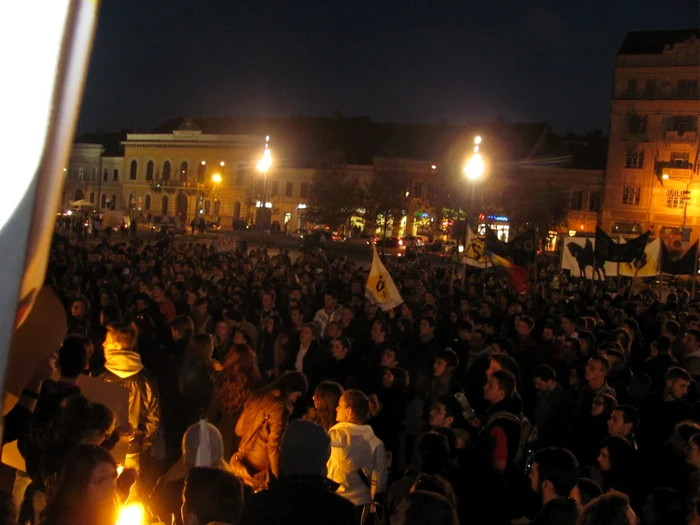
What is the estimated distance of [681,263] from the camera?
20125 mm

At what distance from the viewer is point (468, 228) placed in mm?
17797

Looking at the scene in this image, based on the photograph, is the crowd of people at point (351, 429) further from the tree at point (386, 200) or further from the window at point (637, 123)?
the window at point (637, 123)

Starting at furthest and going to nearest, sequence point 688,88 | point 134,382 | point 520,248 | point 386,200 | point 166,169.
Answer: point 166,169 → point 386,200 → point 688,88 → point 520,248 → point 134,382

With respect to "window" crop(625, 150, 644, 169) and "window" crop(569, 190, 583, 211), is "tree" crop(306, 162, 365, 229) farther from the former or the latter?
"window" crop(625, 150, 644, 169)

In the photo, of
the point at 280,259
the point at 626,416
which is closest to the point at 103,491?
the point at 626,416

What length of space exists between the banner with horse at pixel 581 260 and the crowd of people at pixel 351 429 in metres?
10.9

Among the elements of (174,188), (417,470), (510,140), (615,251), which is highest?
(510,140)

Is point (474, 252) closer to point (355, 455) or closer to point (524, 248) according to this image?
point (524, 248)

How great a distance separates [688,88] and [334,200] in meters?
27.1

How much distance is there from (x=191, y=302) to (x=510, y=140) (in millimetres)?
56432

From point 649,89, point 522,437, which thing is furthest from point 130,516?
point 649,89

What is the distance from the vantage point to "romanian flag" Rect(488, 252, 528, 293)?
14852mm

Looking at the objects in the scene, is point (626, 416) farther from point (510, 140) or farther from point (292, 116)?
point (292, 116)

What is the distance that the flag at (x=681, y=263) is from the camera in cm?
1954
